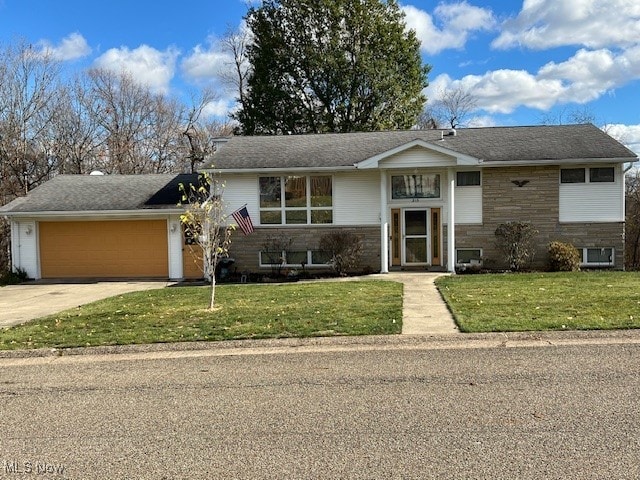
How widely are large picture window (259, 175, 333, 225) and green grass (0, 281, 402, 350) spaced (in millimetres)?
4804

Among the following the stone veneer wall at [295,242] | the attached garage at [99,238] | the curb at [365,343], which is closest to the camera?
the curb at [365,343]

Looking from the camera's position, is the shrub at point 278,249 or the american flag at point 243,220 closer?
the american flag at point 243,220

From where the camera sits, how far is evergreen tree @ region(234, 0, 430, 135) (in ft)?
108

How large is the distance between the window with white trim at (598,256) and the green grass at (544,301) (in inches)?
73.2

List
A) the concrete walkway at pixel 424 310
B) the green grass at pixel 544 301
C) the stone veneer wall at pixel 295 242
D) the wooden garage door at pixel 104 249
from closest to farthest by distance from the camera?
the green grass at pixel 544 301 → the concrete walkway at pixel 424 310 → the stone veneer wall at pixel 295 242 → the wooden garage door at pixel 104 249

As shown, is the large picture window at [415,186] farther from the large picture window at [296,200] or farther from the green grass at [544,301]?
the green grass at [544,301]

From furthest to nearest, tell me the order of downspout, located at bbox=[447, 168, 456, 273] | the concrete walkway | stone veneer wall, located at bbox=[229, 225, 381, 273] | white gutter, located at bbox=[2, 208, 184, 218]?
white gutter, located at bbox=[2, 208, 184, 218], stone veneer wall, located at bbox=[229, 225, 381, 273], downspout, located at bbox=[447, 168, 456, 273], the concrete walkway

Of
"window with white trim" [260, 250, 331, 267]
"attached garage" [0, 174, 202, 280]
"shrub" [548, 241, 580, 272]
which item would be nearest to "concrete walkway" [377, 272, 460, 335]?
"window with white trim" [260, 250, 331, 267]

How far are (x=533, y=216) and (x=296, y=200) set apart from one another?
7.77 m

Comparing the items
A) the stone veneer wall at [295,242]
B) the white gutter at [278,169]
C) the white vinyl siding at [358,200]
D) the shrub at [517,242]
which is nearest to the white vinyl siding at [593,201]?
the shrub at [517,242]

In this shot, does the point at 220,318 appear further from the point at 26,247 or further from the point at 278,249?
the point at 26,247

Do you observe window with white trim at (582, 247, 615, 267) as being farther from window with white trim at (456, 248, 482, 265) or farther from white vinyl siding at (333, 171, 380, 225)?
white vinyl siding at (333, 171, 380, 225)

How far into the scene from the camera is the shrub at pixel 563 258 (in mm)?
15672

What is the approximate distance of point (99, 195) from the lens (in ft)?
63.2
